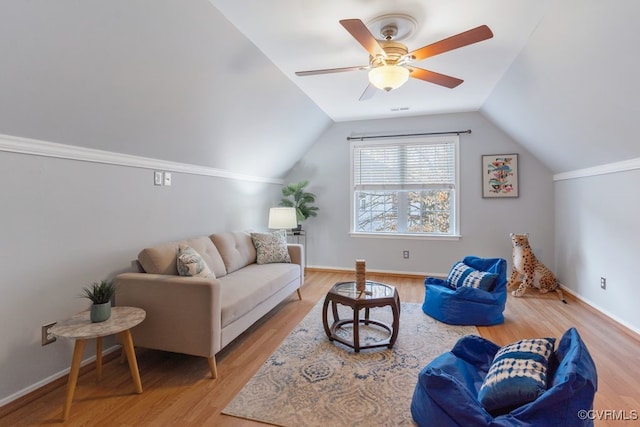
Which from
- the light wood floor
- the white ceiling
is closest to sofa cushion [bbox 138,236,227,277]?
the light wood floor

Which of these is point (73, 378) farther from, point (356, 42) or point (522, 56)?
point (522, 56)

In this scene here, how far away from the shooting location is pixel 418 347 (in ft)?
8.78

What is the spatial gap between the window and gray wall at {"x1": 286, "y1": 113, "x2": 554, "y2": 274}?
156 millimetres

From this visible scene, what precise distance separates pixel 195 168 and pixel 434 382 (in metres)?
3.02

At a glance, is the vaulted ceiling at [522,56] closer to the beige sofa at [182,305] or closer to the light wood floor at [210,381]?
the light wood floor at [210,381]

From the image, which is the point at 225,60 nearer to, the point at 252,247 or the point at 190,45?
the point at 190,45

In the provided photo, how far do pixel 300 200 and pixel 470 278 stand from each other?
111 inches

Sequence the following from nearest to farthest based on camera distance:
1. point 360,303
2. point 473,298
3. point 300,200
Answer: point 360,303, point 473,298, point 300,200

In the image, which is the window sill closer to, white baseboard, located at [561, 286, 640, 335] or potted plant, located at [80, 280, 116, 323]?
white baseboard, located at [561, 286, 640, 335]

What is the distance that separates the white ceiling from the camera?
86.8 inches

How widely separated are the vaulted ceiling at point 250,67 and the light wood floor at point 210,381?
1.64 m

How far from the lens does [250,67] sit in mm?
2902

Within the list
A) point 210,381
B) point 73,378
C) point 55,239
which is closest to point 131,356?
point 73,378

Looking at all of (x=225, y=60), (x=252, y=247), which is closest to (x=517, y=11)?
Answer: (x=225, y=60)
